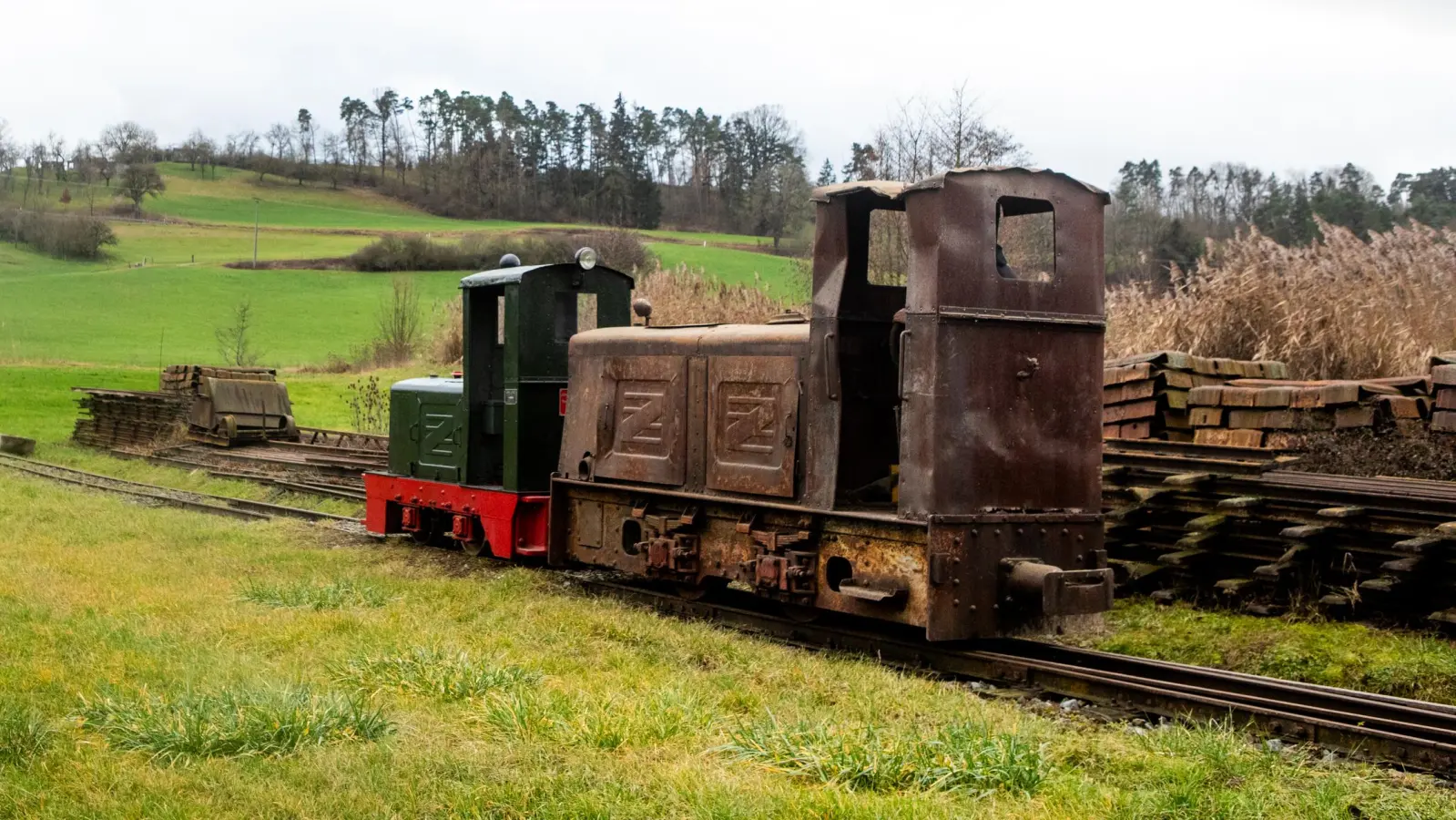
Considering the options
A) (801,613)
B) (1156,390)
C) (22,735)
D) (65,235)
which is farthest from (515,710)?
(65,235)

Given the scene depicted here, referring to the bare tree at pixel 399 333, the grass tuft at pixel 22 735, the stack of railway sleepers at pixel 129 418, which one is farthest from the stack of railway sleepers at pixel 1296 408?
the bare tree at pixel 399 333

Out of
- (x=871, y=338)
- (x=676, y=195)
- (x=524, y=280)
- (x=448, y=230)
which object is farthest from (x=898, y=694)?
(x=676, y=195)

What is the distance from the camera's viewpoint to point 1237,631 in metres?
9.07

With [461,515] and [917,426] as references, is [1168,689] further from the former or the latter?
[461,515]

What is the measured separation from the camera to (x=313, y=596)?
9664 mm

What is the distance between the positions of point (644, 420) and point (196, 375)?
1856 cm

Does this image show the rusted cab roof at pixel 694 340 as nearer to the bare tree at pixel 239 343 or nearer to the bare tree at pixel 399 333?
the bare tree at pixel 239 343

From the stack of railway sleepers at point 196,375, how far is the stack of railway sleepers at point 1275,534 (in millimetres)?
19771

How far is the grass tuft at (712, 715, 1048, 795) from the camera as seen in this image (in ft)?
17.1

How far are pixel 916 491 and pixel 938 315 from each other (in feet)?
3.45

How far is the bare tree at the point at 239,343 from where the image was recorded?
41544mm

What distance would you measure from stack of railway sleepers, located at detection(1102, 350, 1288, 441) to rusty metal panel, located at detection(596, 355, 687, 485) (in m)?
4.16

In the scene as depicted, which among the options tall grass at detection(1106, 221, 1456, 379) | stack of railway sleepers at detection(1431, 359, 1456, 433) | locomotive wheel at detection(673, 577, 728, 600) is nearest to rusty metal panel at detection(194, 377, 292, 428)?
tall grass at detection(1106, 221, 1456, 379)

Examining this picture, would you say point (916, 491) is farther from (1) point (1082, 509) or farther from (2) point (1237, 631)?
(2) point (1237, 631)
